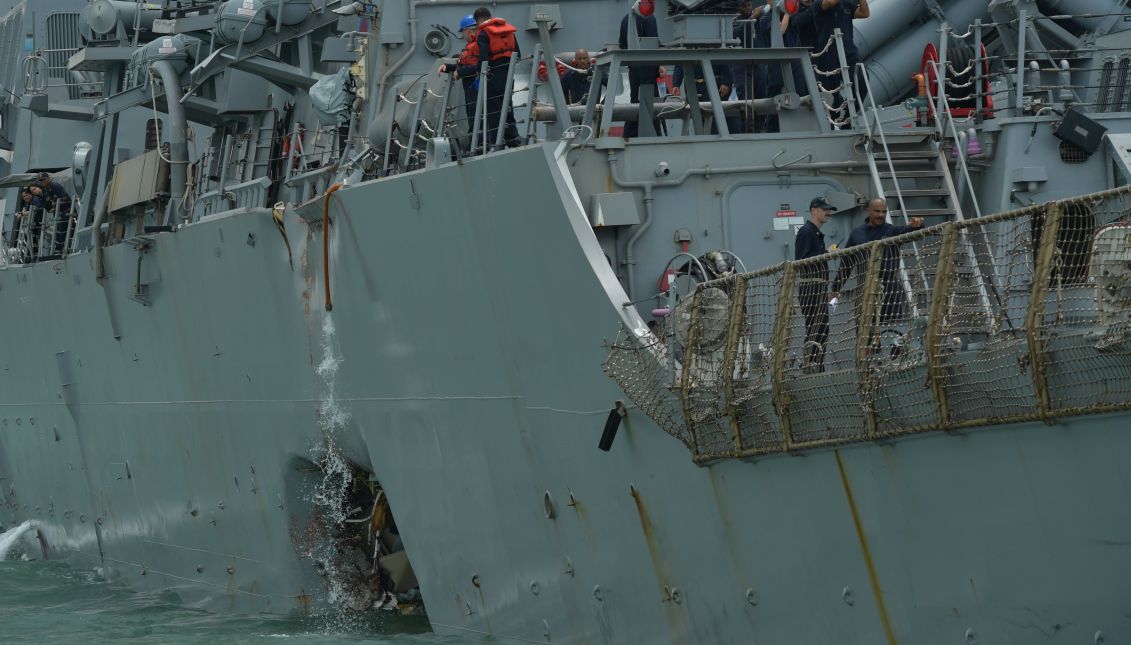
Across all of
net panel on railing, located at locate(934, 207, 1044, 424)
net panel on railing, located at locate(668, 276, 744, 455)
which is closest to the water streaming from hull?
net panel on railing, located at locate(668, 276, 744, 455)

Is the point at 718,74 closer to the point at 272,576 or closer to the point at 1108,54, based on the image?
the point at 1108,54

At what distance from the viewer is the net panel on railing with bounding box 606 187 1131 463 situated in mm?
6516

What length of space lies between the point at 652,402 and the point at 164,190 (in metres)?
9.07

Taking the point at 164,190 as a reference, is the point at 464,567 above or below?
below

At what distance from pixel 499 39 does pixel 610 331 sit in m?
2.96

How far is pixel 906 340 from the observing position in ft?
24.2

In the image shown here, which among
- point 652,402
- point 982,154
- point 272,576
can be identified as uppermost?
point 982,154

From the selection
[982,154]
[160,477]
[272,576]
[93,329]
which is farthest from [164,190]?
[982,154]

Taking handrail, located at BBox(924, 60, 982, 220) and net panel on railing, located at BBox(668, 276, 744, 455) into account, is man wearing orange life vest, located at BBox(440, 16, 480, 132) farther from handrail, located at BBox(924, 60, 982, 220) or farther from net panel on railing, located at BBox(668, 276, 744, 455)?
net panel on railing, located at BBox(668, 276, 744, 455)

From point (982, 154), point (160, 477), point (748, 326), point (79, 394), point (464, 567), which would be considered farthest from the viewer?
point (79, 394)

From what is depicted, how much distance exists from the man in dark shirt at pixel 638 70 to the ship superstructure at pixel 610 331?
86 mm

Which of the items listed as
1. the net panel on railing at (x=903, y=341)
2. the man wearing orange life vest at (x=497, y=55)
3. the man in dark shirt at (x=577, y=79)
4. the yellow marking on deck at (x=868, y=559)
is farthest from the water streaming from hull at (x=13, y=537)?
the net panel on railing at (x=903, y=341)

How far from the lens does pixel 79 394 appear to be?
1788cm

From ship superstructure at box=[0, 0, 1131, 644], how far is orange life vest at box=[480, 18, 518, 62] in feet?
0.58
